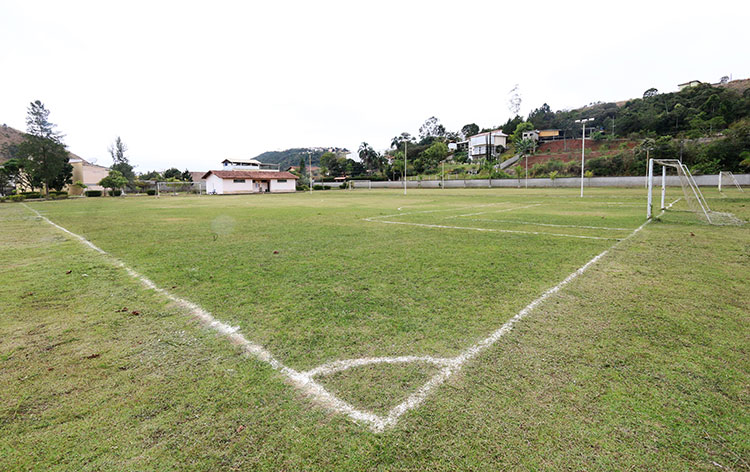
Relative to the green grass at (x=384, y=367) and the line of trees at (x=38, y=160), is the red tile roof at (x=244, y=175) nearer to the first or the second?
the line of trees at (x=38, y=160)

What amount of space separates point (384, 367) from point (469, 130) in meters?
133

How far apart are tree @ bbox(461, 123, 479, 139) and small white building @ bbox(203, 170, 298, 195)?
81563 millimetres

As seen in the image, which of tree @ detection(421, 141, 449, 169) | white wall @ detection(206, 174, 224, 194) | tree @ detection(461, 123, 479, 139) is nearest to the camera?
white wall @ detection(206, 174, 224, 194)

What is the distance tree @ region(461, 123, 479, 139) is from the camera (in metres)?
124

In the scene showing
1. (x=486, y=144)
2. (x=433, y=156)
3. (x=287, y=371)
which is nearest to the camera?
(x=287, y=371)

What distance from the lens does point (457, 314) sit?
3.65 meters

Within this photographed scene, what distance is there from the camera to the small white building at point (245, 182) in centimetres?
5503

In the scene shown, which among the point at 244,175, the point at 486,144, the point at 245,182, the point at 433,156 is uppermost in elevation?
the point at 486,144

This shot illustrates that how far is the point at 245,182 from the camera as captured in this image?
57312 millimetres

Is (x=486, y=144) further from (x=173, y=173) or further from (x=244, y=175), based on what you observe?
(x=173, y=173)

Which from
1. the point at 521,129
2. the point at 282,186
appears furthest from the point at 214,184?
the point at 521,129

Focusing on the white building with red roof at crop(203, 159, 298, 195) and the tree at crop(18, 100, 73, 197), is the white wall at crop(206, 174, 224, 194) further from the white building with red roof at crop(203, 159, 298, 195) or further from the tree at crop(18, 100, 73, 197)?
the tree at crop(18, 100, 73, 197)

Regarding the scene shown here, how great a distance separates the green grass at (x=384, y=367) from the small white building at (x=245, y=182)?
174 ft

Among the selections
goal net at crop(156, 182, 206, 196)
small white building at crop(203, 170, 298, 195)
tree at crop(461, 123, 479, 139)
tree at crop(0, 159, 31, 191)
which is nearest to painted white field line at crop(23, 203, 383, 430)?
small white building at crop(203, 170, 298, 195)
